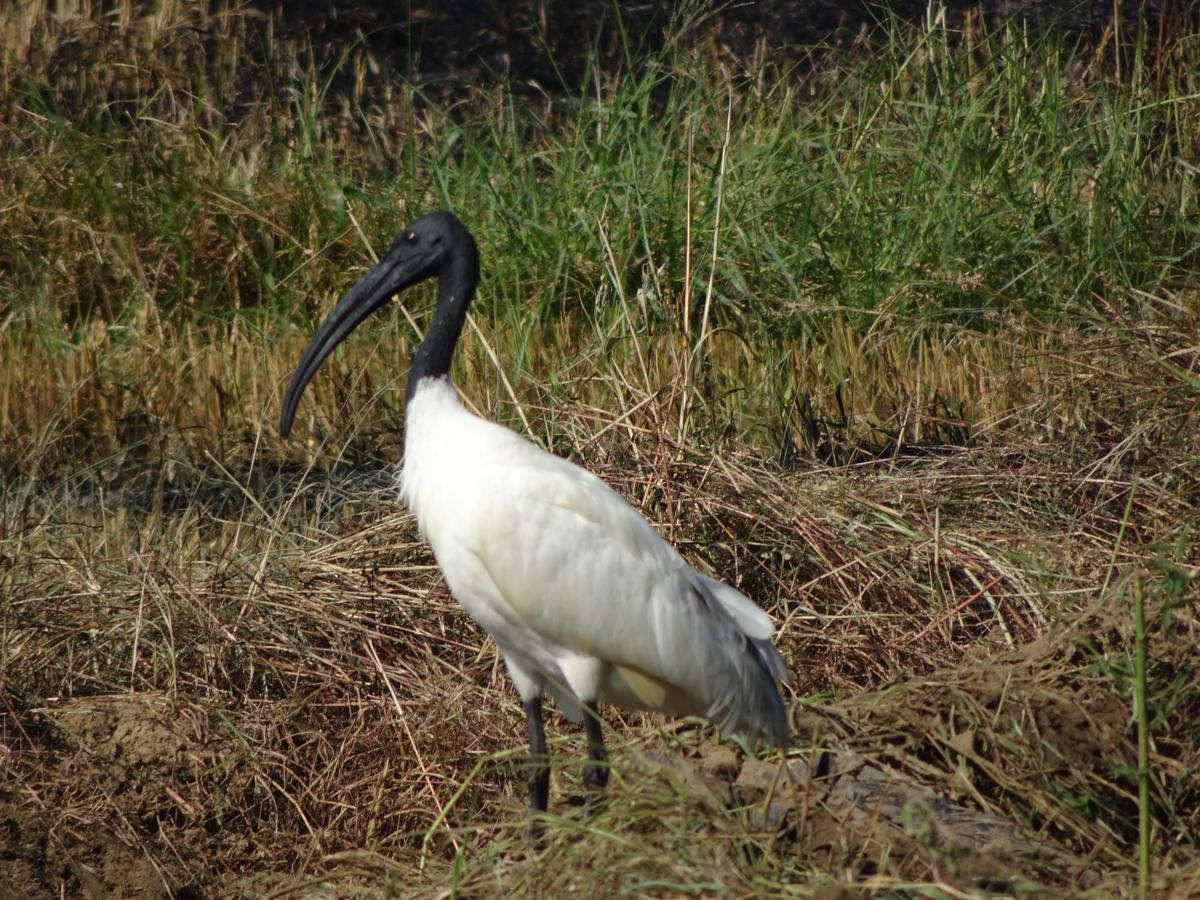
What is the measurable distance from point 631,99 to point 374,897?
3.96m

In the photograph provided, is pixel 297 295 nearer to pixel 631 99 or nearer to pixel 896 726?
pixel 631 99

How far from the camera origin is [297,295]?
729 cm

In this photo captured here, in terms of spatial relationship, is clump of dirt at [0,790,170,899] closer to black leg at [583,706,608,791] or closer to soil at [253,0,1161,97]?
black leg at [583,706,608,791]

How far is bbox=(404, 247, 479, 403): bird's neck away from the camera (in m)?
3.79

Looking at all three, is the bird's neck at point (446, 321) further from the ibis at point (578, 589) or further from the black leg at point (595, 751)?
the black leg at point (595, 751)

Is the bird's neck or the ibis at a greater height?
the bird's neck

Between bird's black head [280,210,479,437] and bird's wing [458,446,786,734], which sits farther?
bird's black head [280,210,479,437]

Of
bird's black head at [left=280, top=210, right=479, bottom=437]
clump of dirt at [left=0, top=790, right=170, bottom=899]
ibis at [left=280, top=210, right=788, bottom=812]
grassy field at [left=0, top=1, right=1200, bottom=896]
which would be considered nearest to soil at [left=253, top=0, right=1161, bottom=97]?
grassy field at [left=0, top=1, right=1200, bottom=896]

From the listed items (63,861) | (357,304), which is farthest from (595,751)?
(357,304)

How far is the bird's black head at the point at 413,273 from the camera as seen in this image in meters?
4.00

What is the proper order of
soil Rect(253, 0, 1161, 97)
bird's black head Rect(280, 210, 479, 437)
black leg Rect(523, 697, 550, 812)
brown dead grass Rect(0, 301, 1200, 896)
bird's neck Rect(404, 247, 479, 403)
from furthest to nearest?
soil Rect(253, 0, 1161, 97) < bird's black head Rect(280, 210, 479, 437) < bird's neck Rect(404, 247, 479, 403) < black leg Rect(523, 697, 550, 812) < brown dead grass Rect(0, 301, 1200, 896)

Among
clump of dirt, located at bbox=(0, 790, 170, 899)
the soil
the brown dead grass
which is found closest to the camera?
the brown dead grass

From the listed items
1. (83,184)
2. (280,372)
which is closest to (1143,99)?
(280,372)

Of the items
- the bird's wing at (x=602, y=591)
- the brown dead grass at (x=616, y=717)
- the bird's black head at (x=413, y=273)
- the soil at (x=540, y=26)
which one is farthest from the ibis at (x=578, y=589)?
the soil at (x=540, y=26)
